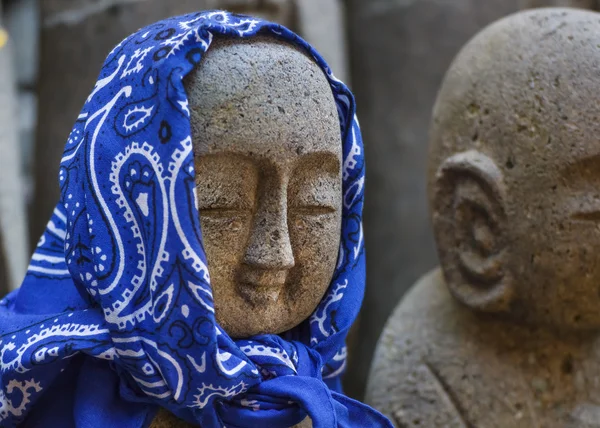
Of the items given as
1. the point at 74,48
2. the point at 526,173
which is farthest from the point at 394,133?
the point at 526,173

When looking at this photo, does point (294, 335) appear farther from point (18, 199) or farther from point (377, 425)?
point (18, 199)

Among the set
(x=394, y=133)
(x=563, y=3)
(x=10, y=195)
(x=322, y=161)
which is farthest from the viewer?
(x=394, y=133)

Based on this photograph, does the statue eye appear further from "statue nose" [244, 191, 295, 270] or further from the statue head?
the statue head

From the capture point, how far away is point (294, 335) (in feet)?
4.13

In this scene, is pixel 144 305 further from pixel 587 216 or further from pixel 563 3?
pixel 563 3

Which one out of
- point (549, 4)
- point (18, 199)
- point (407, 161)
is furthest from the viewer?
point (407, 161)

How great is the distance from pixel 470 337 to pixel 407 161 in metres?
0.97

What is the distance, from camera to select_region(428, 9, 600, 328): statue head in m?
1.42

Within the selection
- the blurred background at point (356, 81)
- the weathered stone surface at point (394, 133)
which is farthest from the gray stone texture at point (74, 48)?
the weathered stone surface at point (394, 133)

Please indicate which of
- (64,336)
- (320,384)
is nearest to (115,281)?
(64,336)

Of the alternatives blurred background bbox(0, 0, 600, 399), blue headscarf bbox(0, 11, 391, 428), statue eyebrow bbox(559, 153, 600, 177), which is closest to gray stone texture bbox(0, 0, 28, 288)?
blurred background bbox(0, 0, 600, 399)

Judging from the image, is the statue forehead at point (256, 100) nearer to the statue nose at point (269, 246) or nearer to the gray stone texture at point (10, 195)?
the statue nose at point (269, 246)

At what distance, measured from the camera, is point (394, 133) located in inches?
98.9

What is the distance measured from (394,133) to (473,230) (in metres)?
1.02
